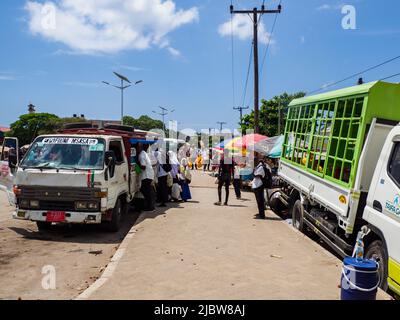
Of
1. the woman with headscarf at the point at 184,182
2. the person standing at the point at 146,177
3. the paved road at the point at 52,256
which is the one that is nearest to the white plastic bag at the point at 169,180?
the woman with headscarf at the point at 184,182

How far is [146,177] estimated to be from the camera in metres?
11.9

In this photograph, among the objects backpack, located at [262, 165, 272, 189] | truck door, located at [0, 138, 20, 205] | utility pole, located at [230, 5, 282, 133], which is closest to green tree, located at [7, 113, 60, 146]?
utility pole, located at [230, 5, 282, 133]

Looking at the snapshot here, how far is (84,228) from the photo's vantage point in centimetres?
1010

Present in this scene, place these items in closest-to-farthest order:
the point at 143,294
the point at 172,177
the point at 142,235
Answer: the point at 143,294, the point at 142,235, the point at 172,177

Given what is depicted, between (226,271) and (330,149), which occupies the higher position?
(330,149)

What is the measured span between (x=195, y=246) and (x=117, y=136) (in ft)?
12.5

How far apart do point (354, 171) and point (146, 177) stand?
6657mm

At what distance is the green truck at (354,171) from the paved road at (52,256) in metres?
4.16

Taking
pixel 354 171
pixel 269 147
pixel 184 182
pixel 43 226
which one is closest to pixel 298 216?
pixel 354 171

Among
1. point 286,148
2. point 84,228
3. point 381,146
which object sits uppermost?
point 381,146

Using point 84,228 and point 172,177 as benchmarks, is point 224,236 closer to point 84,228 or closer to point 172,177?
point 84,228

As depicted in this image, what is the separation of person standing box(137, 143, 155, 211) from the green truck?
4.19 meters

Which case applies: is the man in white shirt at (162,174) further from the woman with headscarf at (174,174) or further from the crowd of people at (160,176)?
the woman with headscarf at (174,174)
